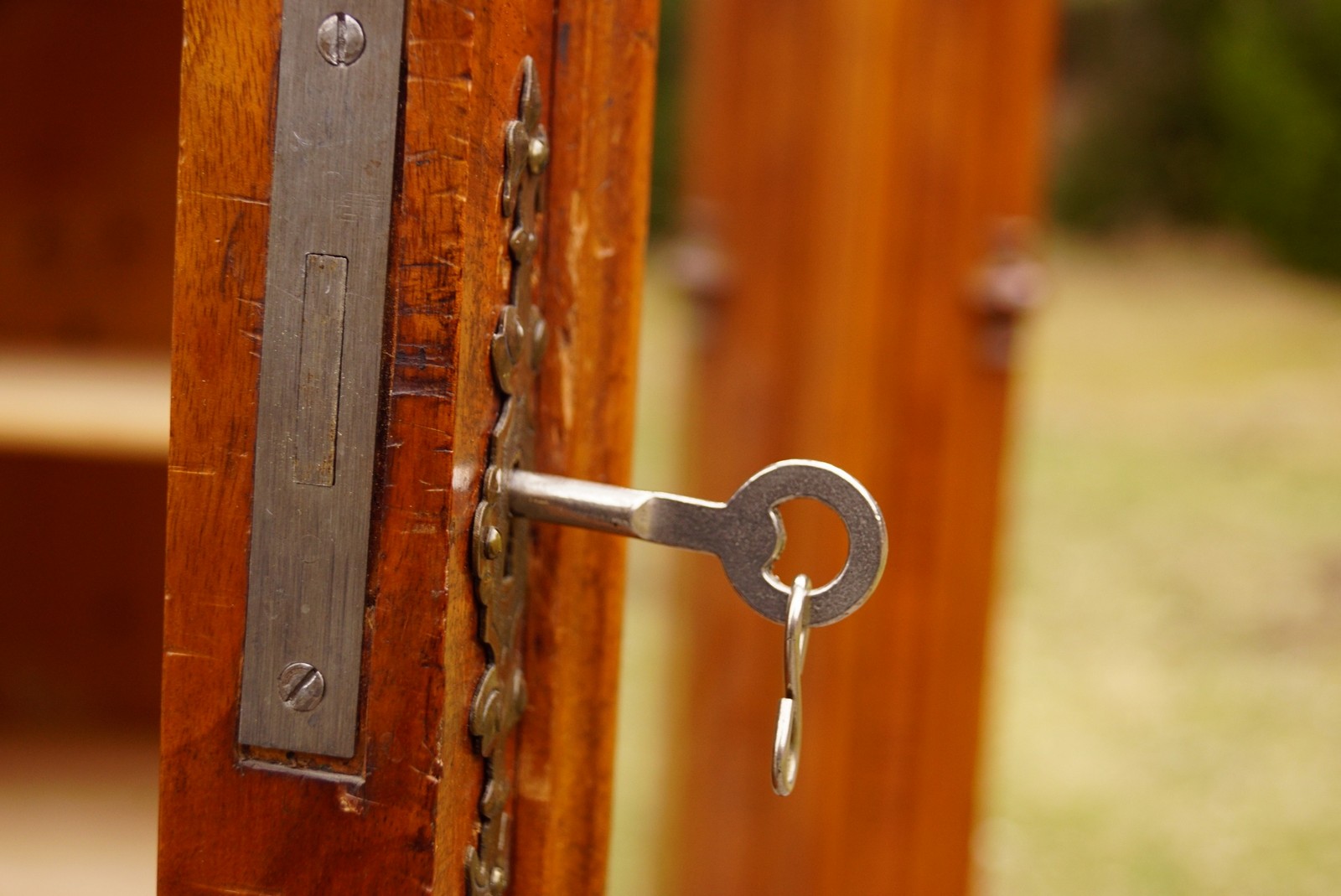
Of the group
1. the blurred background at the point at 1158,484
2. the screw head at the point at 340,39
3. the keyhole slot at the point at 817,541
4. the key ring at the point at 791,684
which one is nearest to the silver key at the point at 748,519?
the key ring at the point at 791,684

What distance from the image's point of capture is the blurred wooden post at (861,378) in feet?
4.45

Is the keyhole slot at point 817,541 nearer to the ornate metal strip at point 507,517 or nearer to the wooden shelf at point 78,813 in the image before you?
the wooden shelf at point 78,813

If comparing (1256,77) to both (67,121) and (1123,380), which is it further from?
(67,121)

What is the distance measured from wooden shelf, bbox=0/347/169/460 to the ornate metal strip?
24 cm

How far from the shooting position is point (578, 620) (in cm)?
48

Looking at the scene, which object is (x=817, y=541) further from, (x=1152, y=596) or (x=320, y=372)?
(x=1152, y=596)

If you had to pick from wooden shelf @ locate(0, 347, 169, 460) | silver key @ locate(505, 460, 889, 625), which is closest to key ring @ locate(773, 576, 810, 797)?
silver key @ locate(505, 460, 889, 625)

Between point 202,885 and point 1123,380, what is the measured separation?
205 inches

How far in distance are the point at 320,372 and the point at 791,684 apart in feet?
0.60

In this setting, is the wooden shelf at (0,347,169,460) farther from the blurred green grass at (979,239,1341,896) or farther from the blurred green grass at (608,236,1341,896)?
the blurred green grass at (979,239,1341,896)

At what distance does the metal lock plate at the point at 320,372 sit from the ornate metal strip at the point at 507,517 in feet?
0.15

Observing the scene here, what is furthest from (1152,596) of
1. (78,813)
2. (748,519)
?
(748,519)

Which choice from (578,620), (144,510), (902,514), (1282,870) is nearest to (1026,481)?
(1282,870)

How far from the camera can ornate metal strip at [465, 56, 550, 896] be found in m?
0.41
